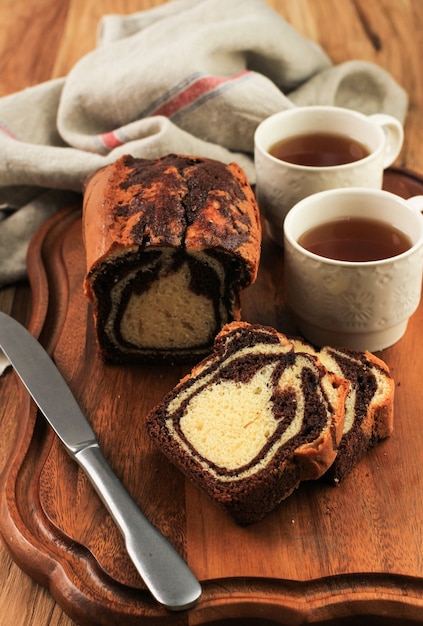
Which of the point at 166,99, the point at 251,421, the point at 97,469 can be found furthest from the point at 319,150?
the point at 97,469

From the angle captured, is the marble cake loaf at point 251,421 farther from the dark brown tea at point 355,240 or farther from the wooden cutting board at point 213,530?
the dark brown tea at point 355,240

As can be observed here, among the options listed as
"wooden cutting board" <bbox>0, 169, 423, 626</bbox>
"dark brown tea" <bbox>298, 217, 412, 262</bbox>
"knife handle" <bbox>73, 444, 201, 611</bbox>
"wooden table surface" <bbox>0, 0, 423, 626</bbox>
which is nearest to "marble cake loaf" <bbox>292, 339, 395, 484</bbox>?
"wooden cutting board" <bbox>0, 169, 423, 626</bbox>

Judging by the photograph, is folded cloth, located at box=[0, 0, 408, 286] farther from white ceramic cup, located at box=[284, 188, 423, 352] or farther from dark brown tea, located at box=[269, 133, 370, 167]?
white ceramic cup, located at box=[284, 188, 423, 352]

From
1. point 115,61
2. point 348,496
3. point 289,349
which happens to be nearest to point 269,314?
point 289,349

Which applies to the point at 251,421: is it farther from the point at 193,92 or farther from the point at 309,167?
the point at 193,92

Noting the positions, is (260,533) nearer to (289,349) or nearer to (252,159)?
(289,349)

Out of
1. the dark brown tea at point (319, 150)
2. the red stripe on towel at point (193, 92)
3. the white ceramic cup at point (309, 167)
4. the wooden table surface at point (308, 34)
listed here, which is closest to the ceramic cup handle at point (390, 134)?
the white ceramic cup at point (309, 167)
